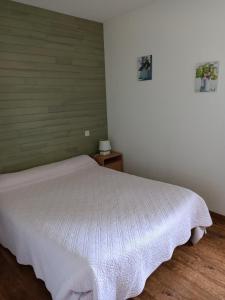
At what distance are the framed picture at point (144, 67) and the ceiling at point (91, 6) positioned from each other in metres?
0.64

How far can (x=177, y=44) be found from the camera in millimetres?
2727

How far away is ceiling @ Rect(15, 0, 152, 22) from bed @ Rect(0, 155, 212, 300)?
6.67 ft

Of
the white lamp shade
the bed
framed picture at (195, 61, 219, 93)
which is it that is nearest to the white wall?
framed picture at (195, 61, 219, 93)

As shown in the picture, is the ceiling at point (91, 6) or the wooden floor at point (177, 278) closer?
the wooden floor at point (177, 278)

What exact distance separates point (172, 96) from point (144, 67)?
0.59 meters

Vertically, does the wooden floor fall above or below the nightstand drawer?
below

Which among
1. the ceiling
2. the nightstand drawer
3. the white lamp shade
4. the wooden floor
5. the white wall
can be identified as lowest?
the wooden floor

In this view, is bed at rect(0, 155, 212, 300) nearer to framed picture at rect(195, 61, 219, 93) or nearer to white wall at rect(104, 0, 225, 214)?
white wall at rect(104, 0, 225, 214)

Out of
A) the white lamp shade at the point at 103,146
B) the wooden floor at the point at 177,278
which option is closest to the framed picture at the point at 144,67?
the white lamp shade at the point at 103,146

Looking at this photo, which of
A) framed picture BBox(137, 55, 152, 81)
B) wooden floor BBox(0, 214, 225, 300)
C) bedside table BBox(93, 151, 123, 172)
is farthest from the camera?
bedside table BBox(93, 151, 123, 172)

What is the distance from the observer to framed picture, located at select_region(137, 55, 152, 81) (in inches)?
120

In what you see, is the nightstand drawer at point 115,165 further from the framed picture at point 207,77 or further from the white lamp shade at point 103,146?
the framed picture at point 207,77

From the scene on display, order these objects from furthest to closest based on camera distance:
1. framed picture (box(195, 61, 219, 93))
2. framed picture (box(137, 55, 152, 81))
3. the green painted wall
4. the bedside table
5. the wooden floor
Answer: the bedside table, framed picture (box(137, 55, 152, 81)), the green painted wall, framed picture (box(195, 61, 219, 93)), the wooden floor

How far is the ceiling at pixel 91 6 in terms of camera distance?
2.70 metres
